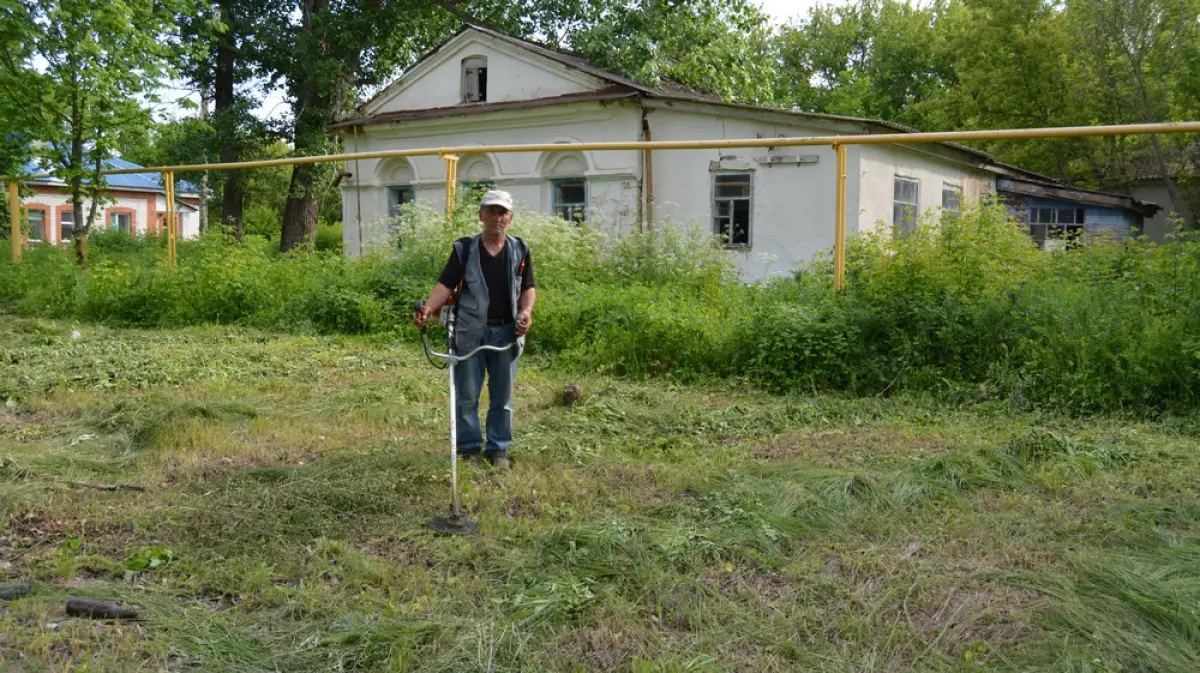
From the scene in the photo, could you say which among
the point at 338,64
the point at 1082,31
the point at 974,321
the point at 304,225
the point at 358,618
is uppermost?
the point at 1082,31

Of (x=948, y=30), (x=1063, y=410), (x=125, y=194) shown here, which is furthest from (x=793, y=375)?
(x=948, y=30)

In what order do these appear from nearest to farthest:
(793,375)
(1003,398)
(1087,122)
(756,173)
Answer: (1003,398) → (793,375) → (756,173) → (1087,122)

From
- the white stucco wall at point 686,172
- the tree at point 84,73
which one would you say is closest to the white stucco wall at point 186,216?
the white stucco wall at point 686,172

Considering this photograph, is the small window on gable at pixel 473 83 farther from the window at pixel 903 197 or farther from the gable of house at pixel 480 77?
the window at pixel 903 197

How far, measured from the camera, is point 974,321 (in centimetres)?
Answer: 793

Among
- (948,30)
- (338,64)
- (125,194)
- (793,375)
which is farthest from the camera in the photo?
(948,30)

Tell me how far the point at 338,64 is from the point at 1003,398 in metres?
18.5

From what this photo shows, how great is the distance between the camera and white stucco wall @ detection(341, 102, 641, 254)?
697 inches

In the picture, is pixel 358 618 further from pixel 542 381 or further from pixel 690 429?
pixel 542 381

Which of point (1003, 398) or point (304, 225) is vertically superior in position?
A: point (304, 225)

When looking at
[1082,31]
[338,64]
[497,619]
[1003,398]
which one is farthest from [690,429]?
[1082,31]

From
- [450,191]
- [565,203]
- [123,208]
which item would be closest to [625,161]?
[565,203]

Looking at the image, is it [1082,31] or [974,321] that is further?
[1082,31]

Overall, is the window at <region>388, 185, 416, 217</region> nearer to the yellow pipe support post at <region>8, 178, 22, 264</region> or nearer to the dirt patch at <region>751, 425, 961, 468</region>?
the yellow pipe support post at <region>8, 178, 22, 264</region>
